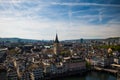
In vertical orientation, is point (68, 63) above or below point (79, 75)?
above

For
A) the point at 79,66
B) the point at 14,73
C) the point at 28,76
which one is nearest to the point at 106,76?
the point at 79,66

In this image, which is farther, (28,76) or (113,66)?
(113,66)

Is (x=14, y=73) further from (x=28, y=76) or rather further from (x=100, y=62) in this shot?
(x=100, y=62)

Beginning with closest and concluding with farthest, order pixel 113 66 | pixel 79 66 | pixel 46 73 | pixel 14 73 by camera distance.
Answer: pixel 14 73
pixel 46 73
pixel 79 66
pixel 113 66

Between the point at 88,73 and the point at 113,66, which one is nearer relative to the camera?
the point at 88,73

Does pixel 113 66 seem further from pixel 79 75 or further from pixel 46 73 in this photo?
pixel 46 73

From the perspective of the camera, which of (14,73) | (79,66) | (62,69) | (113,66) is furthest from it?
(113,66)

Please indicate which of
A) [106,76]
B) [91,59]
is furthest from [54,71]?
[91,59]

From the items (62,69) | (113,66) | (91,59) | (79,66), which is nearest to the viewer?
(62,69)

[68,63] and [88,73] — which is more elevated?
[68,63]
